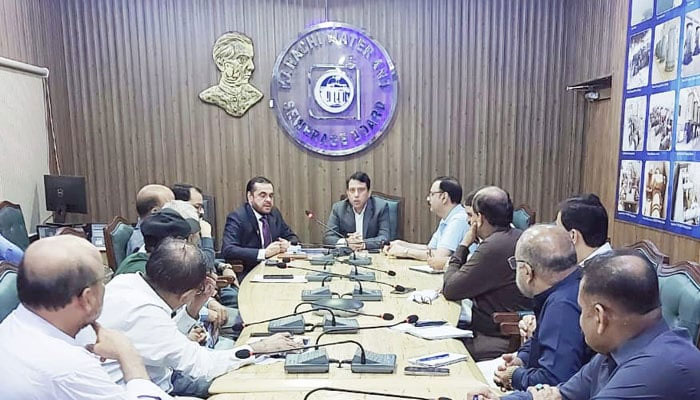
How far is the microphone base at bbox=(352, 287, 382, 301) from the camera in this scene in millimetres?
2492

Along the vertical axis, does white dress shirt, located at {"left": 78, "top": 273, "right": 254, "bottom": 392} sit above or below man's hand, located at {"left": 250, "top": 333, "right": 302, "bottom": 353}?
above

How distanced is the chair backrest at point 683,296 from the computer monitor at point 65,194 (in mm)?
3900

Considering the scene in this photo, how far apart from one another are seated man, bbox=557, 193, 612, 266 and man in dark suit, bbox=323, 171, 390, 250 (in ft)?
6.02

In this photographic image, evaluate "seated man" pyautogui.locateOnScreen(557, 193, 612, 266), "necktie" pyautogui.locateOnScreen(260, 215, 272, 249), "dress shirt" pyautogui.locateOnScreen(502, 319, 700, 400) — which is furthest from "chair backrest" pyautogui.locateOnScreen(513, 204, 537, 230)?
"dress shirt" pyautogui.locateOnScreen(502, 319, 700, 400)

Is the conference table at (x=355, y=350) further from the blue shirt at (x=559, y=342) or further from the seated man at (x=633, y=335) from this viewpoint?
the seated man at (x=633, y=335)

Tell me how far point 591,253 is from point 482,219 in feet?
1.68

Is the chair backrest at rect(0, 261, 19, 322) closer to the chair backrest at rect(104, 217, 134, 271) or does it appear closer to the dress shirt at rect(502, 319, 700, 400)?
the chair backrest at rect(104, 217, 134, 271)

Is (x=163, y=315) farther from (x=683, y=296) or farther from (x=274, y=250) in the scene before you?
(x=274, y=250)

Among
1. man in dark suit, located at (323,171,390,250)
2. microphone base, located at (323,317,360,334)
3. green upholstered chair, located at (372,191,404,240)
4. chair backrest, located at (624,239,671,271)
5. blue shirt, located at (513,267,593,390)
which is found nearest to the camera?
blue shirt, located at (513,267,593,390)

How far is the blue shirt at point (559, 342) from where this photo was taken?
1.59m

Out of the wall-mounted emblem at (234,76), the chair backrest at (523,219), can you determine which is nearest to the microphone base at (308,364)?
the chair backrest at (523,219)

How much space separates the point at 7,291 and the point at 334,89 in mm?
3262

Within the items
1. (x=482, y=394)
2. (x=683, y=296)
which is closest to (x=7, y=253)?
(x=482, y=394)

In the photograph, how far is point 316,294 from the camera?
2496 mm
